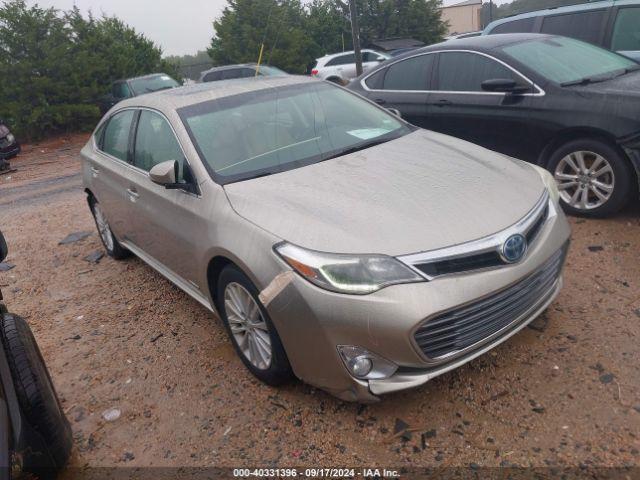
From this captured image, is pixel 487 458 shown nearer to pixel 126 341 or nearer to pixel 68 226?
pixel 126 341

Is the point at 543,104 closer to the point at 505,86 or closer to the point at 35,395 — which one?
the point at 505,86

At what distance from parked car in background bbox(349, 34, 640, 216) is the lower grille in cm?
207

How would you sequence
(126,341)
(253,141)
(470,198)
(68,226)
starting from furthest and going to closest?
1. (68,226)
2. (126,341)
3. (253,141)
4. (470,198)

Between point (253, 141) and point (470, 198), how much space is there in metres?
1.44

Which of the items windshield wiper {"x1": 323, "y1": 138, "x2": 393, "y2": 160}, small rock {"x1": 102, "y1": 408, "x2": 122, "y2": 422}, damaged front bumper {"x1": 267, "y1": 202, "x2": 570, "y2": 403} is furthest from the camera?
windshield wiper {"x1": 323, "y1": 138, "x2": 393, "y2": 160}

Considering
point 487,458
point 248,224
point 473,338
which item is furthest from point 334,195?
point 487,458

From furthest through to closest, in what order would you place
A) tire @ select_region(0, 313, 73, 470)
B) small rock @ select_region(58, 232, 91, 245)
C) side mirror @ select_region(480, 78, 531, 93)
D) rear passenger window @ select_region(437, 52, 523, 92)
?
small rock @ select_region(58, 232, 91, 245) → rear passenger window @ select_region(437, 52, 523, 92) → side mirror @ select_region(480, 78, 531, 93) → tire @ select_region(0, 313, 73, 470)

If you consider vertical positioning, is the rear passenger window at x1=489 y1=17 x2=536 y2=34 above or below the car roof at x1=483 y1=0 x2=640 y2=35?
below

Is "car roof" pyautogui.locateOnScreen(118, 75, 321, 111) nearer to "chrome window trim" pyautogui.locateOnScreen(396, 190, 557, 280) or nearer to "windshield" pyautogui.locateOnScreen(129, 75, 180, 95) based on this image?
"chrome window trim" pyautogui.locateOnScreen(396, 190, 557, 280)

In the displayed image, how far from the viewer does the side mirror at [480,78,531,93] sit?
15.3 ft

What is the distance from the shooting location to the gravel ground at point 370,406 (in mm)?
2385

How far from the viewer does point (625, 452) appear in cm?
Answer: 221

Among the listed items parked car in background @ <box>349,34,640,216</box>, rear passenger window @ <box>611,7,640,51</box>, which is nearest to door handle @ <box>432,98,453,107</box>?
parked car in background @ <box>349,34,640,216</box>

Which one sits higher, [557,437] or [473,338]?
[473,338]
